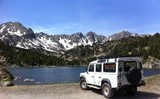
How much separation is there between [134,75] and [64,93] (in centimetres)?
731

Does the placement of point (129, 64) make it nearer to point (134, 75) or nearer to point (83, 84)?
point (134, 75)

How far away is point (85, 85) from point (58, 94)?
10.8ft

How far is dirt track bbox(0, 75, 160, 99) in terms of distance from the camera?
24.1 meters

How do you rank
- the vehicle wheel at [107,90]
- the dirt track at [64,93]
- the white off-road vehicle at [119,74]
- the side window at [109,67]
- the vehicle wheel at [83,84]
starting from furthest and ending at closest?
the vehicle wheel at [83,84], the dirt track at [64,93], the vehicle wheel at [107,90], the side window at [109,67], the white off-road vehicle at [119,74]

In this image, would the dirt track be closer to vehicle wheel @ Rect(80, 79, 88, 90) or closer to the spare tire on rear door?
vehicle wheel @ Rect(80, 79, 88, 90)

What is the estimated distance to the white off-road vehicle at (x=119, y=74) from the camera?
854 inches

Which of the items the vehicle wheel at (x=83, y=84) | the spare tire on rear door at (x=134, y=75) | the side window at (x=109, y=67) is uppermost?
the side window at (x=109, y=67)

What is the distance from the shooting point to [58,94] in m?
25.5

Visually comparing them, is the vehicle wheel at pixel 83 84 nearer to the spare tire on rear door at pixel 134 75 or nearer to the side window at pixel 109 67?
the side window at pixel 109 67

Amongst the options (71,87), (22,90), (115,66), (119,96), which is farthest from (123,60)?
(22,90)

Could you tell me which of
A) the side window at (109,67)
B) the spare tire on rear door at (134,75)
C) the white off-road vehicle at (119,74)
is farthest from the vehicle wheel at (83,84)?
the spare tire on rear door at (134,75)

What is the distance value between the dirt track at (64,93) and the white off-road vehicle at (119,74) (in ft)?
3.60

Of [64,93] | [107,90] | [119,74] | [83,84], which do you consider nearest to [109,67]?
[119,74]

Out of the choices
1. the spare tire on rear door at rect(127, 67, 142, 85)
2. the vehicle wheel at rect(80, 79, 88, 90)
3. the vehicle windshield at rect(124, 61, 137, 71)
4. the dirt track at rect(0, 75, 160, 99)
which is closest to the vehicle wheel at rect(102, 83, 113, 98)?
the dirt track at rect(0, 75, 160, 99)
